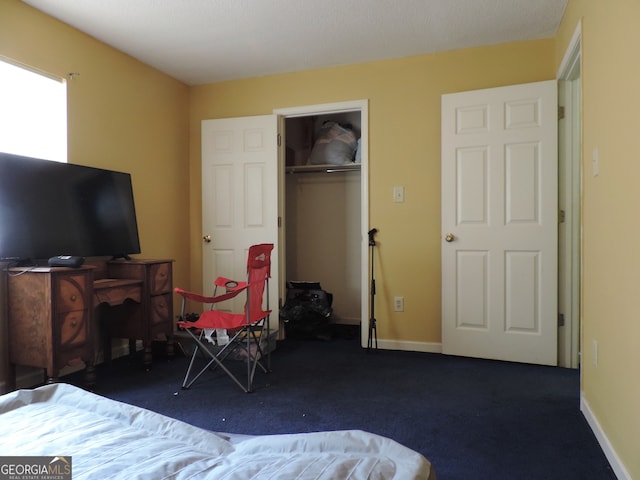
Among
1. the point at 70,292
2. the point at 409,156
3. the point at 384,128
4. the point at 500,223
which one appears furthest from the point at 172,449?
the point at 384,128

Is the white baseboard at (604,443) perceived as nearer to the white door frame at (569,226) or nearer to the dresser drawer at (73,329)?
the white door frame at (569,226)

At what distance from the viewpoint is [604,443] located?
182 centimetres

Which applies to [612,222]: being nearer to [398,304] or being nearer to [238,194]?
[398,304]

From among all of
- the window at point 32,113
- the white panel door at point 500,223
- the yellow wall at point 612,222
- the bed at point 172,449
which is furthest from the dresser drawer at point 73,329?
the yellow wall at point 612,222

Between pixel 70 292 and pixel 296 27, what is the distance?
7.85 ft

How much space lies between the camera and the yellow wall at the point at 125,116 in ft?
9.00

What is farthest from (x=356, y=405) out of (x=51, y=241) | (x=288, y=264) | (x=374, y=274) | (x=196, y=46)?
(x=196, y=46)

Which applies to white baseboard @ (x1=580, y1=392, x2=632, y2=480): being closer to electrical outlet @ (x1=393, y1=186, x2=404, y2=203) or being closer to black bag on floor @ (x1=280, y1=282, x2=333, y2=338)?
electrical outlet @ (x1=393, y1=186, x2=404, y2=203)

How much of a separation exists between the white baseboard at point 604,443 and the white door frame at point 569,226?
0.90 meters

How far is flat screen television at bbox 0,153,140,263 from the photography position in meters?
2.47

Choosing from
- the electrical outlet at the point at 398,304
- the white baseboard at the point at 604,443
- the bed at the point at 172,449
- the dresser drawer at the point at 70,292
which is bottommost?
the white baseboard at the point at 604,443

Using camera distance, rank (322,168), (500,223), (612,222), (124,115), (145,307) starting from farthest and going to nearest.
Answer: (322,168)
(124,115)
(500,223)
(145,307)
(612,222)

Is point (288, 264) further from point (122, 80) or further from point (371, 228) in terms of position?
point (122, 80)

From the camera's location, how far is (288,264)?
4.79 meters
